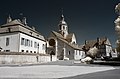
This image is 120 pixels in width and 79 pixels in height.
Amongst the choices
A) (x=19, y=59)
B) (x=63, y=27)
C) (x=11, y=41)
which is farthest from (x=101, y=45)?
(x=19, y=59)

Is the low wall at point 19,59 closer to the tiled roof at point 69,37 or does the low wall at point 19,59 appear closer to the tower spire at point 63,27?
the tiled roof at point 69,37

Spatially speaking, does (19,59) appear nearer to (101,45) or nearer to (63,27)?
(63,27)

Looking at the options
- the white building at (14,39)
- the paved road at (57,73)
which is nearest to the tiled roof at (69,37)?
the white building at (14,39)

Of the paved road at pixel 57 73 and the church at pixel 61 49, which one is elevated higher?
the church at pixel 61 49

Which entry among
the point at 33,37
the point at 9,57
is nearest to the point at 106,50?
the point at 33,37

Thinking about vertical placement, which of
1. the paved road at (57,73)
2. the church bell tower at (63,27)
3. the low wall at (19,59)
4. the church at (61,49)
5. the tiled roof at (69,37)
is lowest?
the paved road at (57,73)

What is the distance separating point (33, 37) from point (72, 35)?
30036 millimetres

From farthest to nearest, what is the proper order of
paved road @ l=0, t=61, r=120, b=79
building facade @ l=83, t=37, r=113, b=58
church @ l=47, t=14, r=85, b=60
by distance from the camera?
building facade @ l=83, t=37, r=113, b=58 < church @ l=47, t=14, r=85, b=60 < paved road @ l=0, t=61, r=120, b=79

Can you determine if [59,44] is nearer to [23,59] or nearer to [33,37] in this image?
[33,37]

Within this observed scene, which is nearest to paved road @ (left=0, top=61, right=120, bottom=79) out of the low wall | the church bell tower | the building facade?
the low wall

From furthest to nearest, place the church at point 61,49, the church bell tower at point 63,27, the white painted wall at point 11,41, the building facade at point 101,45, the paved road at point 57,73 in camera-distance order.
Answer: the building facade at point 101,45
the church bell tower at point 63,27
the church at point 61,49
the white painted wall at point 11,41
the paved road at point 57,73

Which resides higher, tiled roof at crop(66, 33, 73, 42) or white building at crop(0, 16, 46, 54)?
tiled roof at crop(66, 33, 73, 42)

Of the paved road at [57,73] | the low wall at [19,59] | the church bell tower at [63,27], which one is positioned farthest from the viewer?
the church bell tower at [63,27]

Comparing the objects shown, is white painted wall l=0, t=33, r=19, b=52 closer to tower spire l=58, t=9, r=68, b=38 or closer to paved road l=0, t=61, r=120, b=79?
paved road l=0, t=61, r=120, b=79
